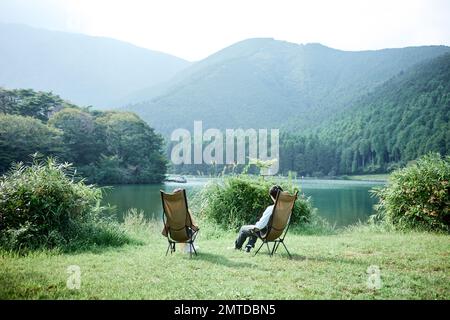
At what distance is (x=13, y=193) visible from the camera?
8.28 meters

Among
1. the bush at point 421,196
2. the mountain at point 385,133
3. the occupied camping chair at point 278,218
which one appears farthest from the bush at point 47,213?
the mountain at point 385,133

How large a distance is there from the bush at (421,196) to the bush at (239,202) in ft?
8.40

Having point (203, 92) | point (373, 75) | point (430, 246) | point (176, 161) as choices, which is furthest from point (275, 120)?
point (430, 246)

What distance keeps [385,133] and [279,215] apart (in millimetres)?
100005

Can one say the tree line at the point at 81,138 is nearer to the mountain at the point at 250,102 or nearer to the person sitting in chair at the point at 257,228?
the person sitting in chair at the point at 257,228

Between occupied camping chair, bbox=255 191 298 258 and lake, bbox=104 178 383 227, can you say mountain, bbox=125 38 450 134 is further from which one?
occupied camping chair, bbox=255 191 298 258

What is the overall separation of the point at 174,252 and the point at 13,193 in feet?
11.7

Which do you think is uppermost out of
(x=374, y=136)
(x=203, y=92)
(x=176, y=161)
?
(x=203, y=92)

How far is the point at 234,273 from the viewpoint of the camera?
231 inches

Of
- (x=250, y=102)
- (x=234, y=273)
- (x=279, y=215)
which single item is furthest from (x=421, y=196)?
(x=250, y=102)

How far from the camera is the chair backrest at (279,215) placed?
7324 mm

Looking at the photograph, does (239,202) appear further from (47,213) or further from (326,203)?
(326,203)

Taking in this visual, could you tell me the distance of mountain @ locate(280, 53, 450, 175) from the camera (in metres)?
77.5

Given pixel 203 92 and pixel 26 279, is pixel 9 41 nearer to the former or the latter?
pixel 203 92
